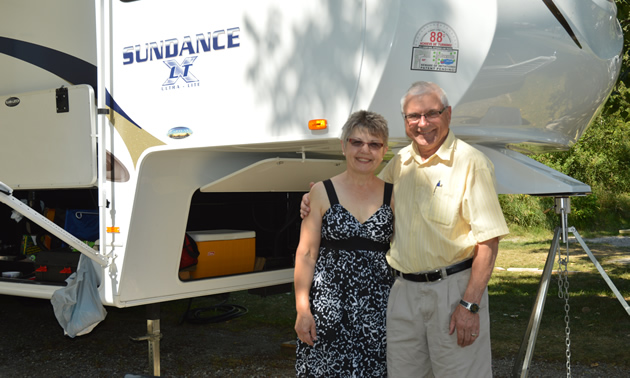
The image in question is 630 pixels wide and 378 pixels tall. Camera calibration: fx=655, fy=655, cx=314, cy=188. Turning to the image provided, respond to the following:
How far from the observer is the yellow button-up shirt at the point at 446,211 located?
8.62 feet

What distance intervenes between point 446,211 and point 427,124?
14.7 inches

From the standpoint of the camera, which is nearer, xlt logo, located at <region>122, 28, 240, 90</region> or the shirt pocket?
the shirt pocket

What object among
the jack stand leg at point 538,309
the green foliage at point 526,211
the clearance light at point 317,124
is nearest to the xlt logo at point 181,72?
the clearance light at point 317,124

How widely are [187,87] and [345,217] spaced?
148cm

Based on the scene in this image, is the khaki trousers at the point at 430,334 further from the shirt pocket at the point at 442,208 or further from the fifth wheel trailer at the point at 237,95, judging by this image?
the fifth wheel trailer at the point at 237,95

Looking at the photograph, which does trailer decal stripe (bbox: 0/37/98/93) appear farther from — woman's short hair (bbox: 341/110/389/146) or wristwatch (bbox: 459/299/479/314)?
wristwatch (bbox: 459/299/479/314)

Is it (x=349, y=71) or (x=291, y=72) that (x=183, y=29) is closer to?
(x=291, y=72)

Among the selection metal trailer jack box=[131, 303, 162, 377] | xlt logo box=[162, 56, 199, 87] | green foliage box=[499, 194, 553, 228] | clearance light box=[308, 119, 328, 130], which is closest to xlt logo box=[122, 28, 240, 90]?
xlt logo box=[162, 56, 199, 87]

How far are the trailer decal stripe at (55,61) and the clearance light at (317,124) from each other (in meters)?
1.63

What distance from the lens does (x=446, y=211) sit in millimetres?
2682

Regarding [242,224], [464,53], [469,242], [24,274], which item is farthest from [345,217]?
[24,274]

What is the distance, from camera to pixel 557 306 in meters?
7.01

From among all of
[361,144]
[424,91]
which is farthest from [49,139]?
[424,91]

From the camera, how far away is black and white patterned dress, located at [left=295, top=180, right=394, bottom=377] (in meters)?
2.81
